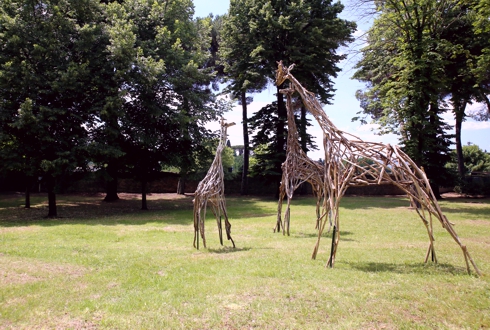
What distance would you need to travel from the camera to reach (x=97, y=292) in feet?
17.9

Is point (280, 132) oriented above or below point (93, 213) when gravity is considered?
above

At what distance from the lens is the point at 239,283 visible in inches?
226

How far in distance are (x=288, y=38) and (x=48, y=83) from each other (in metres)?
15.7

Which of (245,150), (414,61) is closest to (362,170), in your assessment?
(414,61)

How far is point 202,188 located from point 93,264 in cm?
280

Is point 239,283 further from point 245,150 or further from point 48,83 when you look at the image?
point 245,150

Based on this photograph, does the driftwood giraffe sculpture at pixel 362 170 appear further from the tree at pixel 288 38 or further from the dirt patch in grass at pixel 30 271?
the tree at pixel 288 38

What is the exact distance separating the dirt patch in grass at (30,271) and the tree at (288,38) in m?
18.5

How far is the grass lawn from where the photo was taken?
445 centimetres

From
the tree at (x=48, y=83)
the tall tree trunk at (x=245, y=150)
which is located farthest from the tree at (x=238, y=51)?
the tree at (x=48, y=83)

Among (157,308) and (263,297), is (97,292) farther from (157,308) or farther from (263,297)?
(263,297)

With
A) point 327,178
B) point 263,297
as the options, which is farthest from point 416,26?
point 263,297

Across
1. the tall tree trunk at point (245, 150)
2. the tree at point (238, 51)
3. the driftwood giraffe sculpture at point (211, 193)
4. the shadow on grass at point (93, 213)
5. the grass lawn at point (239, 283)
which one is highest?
the tree at point (238, 51)

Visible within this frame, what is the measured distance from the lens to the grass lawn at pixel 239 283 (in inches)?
175
